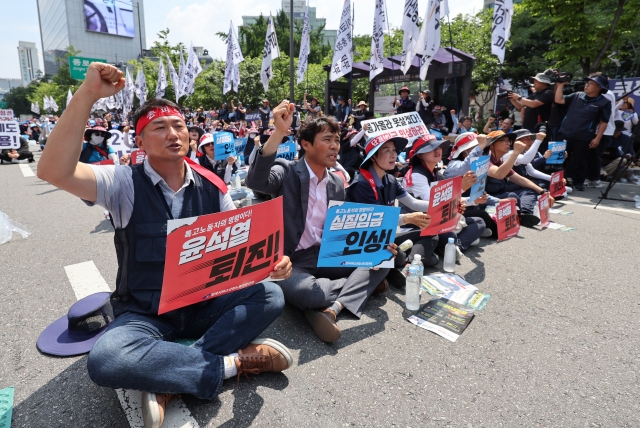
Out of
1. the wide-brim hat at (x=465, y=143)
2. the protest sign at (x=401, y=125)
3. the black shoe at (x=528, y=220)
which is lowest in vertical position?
the black shoe at (x=528, y=220)

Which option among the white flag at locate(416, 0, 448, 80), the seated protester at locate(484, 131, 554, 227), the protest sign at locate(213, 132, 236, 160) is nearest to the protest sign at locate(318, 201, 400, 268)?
the seated protester at locate(484, 131, 554, 227)

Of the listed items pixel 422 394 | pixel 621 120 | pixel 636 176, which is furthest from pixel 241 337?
pixel 621 120

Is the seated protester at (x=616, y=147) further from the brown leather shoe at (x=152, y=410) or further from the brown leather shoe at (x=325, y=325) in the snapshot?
the brown leather shoe at (x=152, y=410)

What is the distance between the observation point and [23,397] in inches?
87.4

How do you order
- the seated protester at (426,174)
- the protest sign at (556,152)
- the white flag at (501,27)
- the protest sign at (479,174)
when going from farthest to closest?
the white flag at (501,27), the protest sign at (556,152), the protest sign at (479,174), the seated protester at (426,174)

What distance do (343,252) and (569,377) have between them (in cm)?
157

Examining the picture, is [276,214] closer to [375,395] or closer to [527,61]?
[375,395]

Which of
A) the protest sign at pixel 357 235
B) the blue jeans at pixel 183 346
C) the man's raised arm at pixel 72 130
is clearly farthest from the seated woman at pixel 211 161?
the man's raised arm at pixel 72 130

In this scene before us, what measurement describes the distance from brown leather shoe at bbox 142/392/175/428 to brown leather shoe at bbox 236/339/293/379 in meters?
0.45

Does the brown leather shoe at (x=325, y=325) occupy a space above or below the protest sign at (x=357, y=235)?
below

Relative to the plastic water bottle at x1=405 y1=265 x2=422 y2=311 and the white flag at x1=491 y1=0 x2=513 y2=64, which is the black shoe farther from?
the white flag at x1=491 y1=0 x2=513 y2=64

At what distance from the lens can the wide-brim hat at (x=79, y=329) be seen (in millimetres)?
2652

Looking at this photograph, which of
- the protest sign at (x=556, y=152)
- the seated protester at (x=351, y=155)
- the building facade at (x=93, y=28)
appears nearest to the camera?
the protest sign at (x=556, y=152)

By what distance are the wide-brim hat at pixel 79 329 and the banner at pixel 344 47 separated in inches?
383
